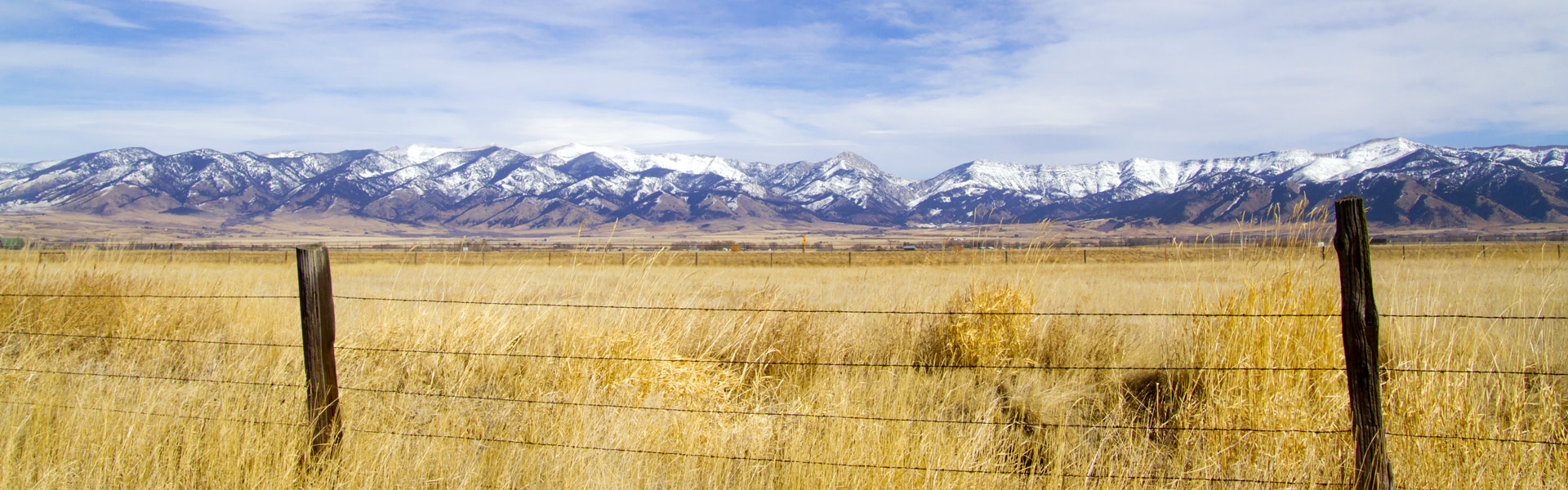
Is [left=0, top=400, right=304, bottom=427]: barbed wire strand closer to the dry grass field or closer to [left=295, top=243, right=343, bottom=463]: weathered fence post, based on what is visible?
the dry grass field

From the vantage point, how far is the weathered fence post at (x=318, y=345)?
4.11 metres

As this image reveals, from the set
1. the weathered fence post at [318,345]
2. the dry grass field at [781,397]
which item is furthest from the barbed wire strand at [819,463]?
the weathered fence post at [318,345]

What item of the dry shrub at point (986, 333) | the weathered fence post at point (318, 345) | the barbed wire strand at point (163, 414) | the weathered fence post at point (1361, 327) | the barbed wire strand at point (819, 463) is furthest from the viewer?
the dry shrub at point (986, 333)

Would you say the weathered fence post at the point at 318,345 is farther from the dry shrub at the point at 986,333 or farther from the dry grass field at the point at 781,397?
the dry shrub at the point at 986,333

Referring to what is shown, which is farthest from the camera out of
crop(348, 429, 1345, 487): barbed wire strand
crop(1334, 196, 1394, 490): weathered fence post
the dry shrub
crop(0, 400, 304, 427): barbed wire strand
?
the dry shrub

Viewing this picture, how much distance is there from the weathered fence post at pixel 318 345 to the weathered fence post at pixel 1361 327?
473 centimetres

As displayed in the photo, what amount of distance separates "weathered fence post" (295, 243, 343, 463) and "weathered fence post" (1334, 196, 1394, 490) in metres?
4.73

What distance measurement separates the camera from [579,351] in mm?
6121

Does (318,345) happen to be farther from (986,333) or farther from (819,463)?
(986,333)

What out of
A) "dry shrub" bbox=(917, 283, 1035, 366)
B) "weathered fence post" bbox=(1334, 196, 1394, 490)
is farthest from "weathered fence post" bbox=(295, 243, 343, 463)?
"weathered fence post" bbox=(1334, 196, 1394, 490)

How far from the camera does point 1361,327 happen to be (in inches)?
139

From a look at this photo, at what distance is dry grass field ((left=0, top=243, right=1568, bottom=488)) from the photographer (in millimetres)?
4184

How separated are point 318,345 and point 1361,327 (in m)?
4.91

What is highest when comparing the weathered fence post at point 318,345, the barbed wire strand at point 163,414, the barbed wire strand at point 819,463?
the weathered fence post at point 318,345
